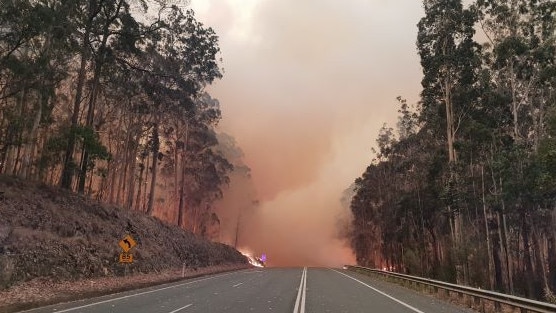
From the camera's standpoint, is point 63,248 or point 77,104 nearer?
point 63,248

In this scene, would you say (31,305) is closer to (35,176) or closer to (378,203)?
(35,176)

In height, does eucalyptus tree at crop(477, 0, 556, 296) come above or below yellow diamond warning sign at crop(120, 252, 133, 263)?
above

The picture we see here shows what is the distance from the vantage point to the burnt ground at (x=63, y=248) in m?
15.9

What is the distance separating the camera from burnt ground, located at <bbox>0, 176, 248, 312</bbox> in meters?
15.9

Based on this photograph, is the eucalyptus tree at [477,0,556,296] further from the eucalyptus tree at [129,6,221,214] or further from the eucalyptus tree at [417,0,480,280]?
the eucalyptus tree at [129,6,221,214]

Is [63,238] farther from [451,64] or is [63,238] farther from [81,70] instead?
[451,64]

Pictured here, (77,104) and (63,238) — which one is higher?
(77,104)

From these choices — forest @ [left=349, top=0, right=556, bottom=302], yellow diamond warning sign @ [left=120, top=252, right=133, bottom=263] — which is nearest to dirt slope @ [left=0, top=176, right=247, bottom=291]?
yellow diamond warning sign @ [left=120, top=252, right=133, bottom=263]

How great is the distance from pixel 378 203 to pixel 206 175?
A: 909 inches

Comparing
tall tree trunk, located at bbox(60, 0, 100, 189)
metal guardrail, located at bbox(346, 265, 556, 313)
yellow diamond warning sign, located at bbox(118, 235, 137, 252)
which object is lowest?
metal guardrail, located at bbox(346, 265, 556, 313)

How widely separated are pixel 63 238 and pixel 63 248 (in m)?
1.14

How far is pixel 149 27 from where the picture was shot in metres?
30.5

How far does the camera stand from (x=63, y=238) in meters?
21.1

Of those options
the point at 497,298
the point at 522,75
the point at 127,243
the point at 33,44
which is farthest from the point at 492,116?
the point at 33,44
